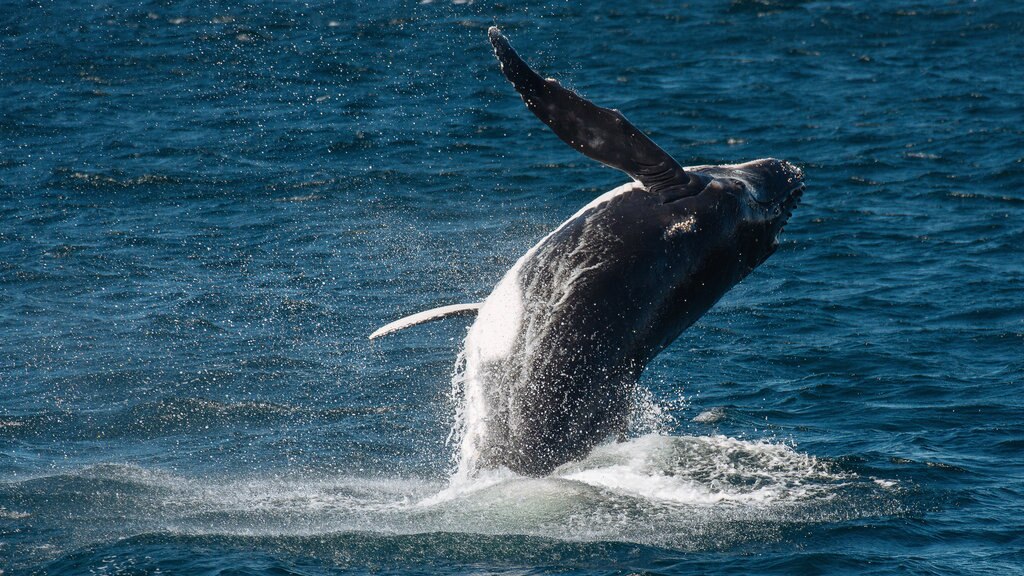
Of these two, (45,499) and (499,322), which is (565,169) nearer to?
(499,322)

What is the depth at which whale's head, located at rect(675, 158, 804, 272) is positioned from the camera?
49.6 ft

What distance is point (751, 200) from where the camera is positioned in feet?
50.7

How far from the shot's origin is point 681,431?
58.5 ft

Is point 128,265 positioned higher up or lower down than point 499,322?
lower down

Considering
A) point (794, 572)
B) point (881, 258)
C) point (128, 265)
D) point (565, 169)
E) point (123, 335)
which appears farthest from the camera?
point (565, 169)

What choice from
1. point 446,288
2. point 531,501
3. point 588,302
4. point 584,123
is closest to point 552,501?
point 531,501

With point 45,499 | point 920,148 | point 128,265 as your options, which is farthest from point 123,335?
point 920,148

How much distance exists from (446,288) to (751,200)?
8530 mm

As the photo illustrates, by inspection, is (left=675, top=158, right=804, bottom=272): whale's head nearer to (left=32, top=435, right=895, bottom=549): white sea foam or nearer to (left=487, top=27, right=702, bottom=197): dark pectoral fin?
(left=487, top=27, right=702, bottom=197): dark pectoral fin

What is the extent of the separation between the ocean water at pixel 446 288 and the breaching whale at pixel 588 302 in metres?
0.67

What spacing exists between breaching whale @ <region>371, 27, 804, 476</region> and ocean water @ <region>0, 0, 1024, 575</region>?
26.2 inches

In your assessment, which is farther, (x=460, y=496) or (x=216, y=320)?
(x=216, y=320)

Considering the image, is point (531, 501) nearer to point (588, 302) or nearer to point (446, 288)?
point (588, 302)

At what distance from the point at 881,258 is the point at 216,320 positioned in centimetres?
1364
